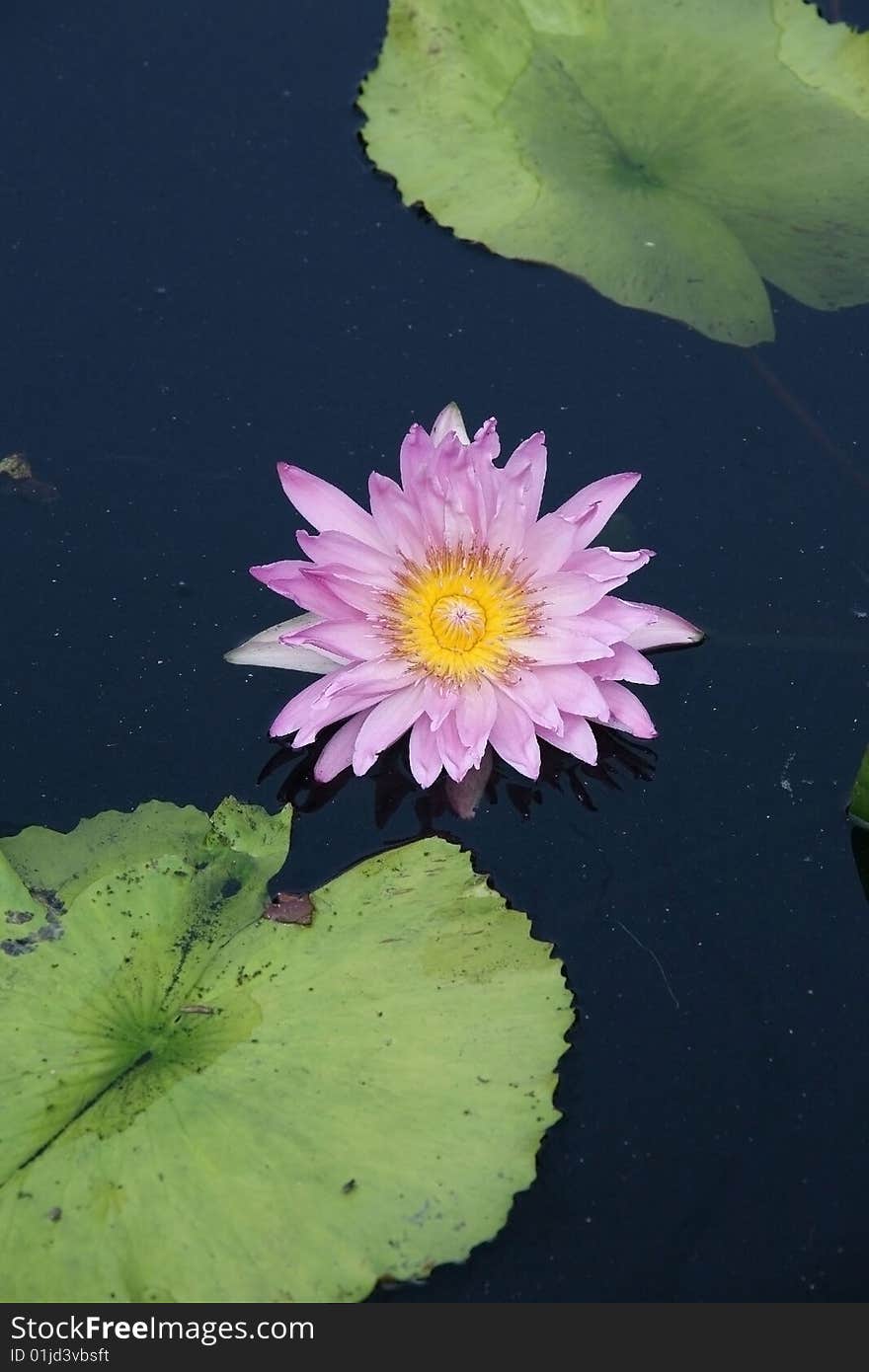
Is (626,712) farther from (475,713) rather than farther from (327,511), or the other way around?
(327,511)

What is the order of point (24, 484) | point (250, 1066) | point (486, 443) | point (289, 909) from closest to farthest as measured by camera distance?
point (250, 1066), point (289, 909), point (486, 443), point (24, 484)

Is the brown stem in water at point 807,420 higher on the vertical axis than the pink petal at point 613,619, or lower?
higher

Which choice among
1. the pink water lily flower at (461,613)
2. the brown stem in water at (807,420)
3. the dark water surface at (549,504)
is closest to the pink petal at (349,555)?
the pink water lily flower at (461,613)

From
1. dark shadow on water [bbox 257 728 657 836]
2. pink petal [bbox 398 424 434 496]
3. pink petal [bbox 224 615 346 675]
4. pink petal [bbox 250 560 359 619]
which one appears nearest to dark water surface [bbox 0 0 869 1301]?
dark shadow on water [bbox 257 728 657 836]

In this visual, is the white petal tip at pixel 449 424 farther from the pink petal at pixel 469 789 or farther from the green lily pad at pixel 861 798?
the green lily pad at pixel 861 798

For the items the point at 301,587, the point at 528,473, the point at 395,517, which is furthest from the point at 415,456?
the point at 301,587

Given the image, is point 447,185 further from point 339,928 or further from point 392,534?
point 339,928

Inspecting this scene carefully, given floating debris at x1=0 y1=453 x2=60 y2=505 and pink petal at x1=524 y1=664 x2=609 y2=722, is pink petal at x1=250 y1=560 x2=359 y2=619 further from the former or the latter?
floating debris at x1=0 y1=453 x2=60 y2=505

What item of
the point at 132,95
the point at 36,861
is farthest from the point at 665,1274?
the point at 132,95
